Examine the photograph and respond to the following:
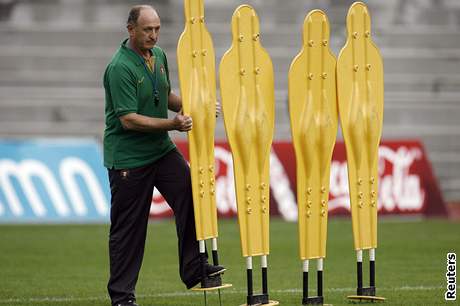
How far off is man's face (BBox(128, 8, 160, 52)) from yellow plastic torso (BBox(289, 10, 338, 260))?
0.91 m

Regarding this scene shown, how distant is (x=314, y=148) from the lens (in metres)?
8.57

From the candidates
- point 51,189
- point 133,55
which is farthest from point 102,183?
point 133,55

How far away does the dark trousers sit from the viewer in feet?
28.0

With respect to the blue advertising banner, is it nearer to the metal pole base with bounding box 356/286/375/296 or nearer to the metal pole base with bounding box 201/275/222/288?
the metal pole base with bounding box 356/286/375/296

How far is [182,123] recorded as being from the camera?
26.6 ft

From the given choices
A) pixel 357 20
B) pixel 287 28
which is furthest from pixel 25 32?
pixel 357 20

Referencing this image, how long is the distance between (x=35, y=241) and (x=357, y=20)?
7263mm

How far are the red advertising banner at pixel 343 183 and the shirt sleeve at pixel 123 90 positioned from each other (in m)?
9.06

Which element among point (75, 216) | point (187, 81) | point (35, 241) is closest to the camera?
point (187, 81)

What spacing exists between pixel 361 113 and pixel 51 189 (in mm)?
9056

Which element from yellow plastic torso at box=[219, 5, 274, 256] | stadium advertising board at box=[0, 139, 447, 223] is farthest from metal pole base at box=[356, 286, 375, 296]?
stadium advertising board at box=[0, 139, 447, 223]

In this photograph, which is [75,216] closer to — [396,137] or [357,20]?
[396,137]

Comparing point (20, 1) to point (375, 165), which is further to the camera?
point (20, 1)

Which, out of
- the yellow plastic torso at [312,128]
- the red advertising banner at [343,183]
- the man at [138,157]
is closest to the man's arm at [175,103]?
the man at [138,157]
